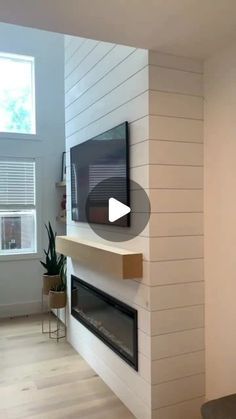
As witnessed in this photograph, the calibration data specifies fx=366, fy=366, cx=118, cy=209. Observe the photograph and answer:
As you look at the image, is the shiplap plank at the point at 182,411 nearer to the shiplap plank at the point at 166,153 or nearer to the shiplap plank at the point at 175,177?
the shiplap plank at the point at 175,177

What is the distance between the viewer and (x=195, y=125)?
227 centimetres

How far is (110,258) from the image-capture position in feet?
7.74

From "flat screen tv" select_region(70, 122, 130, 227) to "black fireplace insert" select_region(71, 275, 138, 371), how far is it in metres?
0.59

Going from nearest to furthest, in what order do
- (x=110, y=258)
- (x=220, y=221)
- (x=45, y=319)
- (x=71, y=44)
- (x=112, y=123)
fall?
(x=220, y=221) → (x=110, y=258) → (x=112, y=123) → (x=71, y=44) → (x=45, y=319)

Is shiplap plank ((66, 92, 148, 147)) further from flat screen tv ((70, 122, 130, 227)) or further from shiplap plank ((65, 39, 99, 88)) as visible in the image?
shiplap plank ((65, 39, 99, 88))

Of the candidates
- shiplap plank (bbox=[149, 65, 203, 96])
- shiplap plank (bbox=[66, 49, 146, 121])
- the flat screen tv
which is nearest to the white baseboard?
the flat screen tv

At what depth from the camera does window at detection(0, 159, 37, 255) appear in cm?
458

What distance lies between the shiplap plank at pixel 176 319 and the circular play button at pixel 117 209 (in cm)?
52

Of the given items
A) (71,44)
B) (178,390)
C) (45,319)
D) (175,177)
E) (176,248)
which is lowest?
(45,319)

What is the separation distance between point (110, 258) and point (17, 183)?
265cm

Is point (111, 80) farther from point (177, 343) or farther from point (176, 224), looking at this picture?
point (177, 343)

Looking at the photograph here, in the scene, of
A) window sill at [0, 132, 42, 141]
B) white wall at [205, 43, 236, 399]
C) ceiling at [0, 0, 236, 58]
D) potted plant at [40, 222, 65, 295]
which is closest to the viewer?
ceiling at [0, 0, 236, 58]

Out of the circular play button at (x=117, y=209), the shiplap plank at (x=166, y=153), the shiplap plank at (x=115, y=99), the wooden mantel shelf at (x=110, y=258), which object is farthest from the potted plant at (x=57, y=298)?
the shiplap plank at (x=166, y=153)

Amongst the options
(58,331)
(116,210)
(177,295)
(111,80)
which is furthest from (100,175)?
(58,331)
